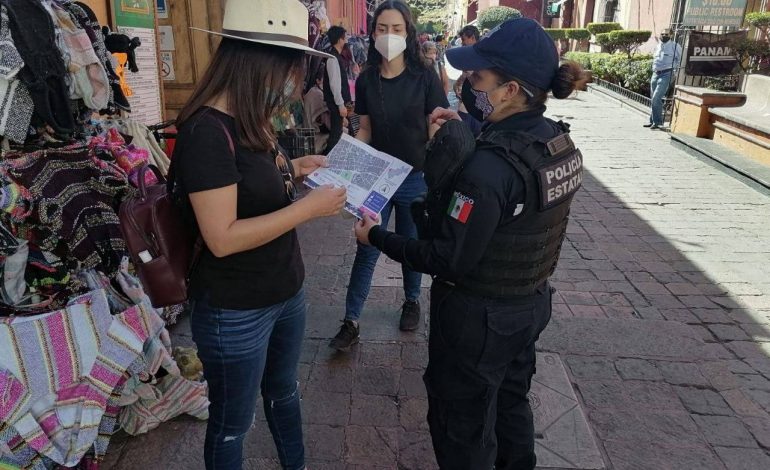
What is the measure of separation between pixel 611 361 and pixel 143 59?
368 centimetres

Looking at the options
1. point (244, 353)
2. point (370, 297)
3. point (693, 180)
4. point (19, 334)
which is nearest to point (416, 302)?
point (370, 297)

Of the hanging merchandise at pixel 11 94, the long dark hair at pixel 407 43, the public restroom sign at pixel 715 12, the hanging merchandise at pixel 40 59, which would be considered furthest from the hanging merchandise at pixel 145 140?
the public restroom sign at pixel 715 12

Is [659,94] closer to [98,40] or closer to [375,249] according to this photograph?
[375,249]

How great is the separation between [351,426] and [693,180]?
674 centimetres

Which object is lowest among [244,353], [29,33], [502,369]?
[502,369]

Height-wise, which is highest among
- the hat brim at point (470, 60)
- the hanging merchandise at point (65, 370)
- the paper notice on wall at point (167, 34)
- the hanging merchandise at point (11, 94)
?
the paper notice on wall at point (167, 34)

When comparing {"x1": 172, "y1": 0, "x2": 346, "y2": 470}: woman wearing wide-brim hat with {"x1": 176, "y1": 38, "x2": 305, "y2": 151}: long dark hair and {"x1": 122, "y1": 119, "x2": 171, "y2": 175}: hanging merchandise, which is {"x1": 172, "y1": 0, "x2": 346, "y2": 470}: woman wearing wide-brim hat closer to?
{"x1": 176, "y1": 38, "x2": 305, "y2": 151}: long dark hair

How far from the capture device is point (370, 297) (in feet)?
14.2

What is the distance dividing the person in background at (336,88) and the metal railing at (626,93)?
829 cm

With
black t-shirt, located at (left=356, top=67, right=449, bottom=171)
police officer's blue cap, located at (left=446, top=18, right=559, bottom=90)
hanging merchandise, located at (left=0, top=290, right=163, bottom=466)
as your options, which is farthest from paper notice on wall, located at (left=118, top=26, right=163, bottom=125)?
police officer's blue cap, located at (left=446, top=18, right=559, bottom=90)

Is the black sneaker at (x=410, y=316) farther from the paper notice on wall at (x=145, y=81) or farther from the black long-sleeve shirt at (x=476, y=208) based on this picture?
the paper notice on wall at (x=145, y=81)

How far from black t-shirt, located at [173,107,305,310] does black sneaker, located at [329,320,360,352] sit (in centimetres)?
158

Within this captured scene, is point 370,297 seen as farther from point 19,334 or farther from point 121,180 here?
point 19,334

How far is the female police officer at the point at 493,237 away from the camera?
186 cm
